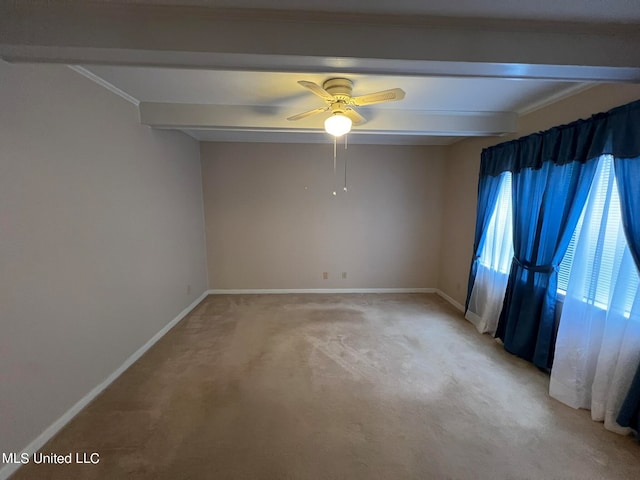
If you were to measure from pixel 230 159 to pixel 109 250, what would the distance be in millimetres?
2501

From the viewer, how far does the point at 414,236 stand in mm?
4691

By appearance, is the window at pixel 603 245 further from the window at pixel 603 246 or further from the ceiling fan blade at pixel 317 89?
the ceiling fan blade at pixel 317 89

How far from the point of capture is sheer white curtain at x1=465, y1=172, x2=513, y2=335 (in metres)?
3.01

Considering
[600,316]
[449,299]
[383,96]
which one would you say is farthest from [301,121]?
[449,299]

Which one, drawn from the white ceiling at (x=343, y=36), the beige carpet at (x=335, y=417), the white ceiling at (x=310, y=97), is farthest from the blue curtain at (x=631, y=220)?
the white ceiling at (x=310, y=97)

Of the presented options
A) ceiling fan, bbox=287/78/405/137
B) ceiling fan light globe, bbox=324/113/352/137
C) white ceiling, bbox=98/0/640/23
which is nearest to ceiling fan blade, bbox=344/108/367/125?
ceiling fan, bbox=287/78/405/137

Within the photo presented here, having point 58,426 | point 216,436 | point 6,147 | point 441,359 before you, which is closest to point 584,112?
point 441,359

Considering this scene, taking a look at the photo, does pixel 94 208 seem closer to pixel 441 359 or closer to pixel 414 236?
pixel 441 359

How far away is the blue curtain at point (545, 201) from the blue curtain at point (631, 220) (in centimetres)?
4

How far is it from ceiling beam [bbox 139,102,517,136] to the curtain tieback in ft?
4.66

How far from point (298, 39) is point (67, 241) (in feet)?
6.74

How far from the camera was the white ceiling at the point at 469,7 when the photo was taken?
1.29 metres

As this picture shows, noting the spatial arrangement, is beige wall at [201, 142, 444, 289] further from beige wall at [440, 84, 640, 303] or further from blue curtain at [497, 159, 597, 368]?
blue curtain at [497, 159, 597, 368]

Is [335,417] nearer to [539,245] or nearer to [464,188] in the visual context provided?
[539,245]
